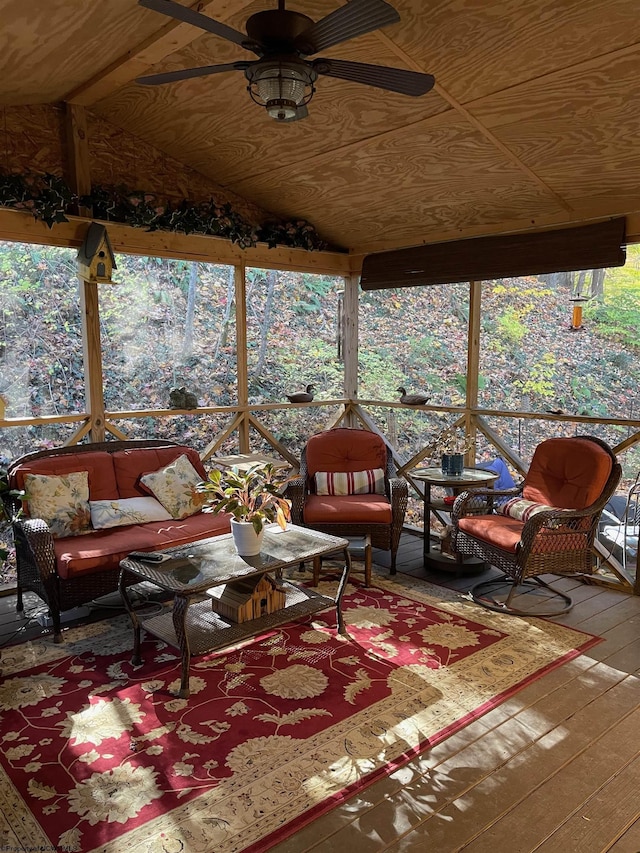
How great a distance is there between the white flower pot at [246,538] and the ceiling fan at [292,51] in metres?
1.99

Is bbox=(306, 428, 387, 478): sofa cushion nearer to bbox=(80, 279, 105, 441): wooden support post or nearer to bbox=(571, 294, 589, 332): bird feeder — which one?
bbox=(80, 279, 105, 441): wooden support post

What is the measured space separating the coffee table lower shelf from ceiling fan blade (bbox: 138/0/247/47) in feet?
8.42

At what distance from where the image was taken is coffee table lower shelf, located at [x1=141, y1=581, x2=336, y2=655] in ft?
10.4

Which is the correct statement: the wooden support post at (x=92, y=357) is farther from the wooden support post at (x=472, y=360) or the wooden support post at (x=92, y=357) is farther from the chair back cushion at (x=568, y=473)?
the chair back cushion at (x=568, y=473)

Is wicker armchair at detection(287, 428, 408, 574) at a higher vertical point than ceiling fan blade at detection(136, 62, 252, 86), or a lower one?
lower

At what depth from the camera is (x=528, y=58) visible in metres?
3.27

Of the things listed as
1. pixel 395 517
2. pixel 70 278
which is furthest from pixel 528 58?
pixel 70 278

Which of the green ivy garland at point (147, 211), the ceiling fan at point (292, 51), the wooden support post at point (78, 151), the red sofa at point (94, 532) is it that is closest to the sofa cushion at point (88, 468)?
the red sofa at point (94, 532)

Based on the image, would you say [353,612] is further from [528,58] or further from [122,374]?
[528,58]

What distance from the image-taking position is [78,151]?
4770mm

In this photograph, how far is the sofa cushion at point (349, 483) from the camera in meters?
5.10

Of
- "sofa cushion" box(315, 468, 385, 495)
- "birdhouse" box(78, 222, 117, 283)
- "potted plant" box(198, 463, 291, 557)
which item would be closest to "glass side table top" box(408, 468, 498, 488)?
"sofa cushion" box(315, 468, 385, 495)

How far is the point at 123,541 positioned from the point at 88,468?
70cm

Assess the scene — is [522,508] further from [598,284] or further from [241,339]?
[241,339]
